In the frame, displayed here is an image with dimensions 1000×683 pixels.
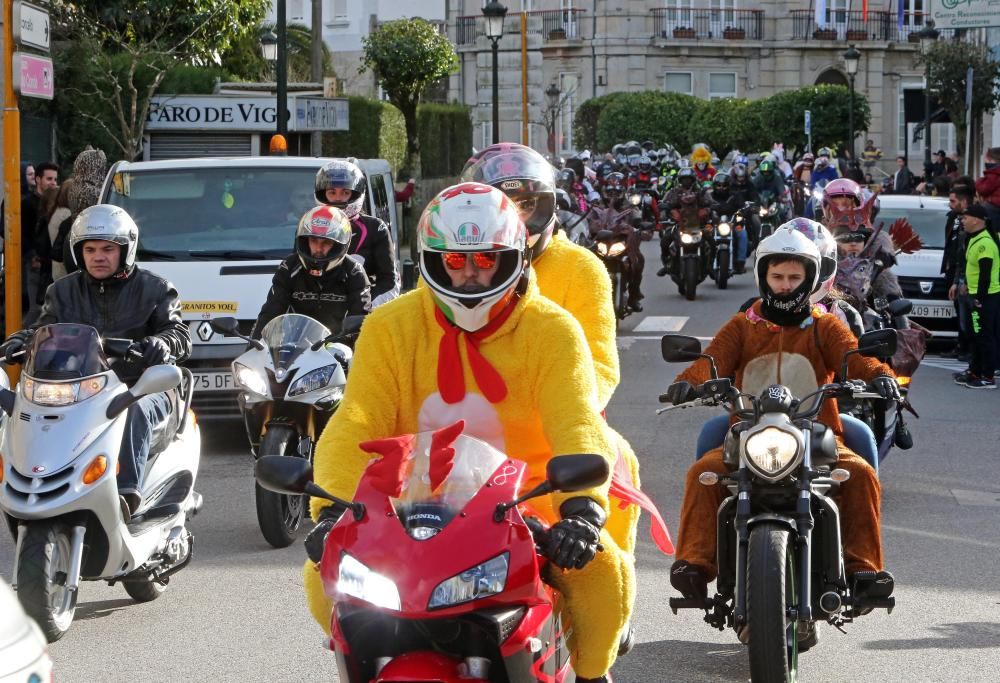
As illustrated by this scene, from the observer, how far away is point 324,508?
14.4 ft

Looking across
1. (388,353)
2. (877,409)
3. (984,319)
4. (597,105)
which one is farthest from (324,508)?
(597,105)

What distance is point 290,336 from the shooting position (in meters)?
8.97

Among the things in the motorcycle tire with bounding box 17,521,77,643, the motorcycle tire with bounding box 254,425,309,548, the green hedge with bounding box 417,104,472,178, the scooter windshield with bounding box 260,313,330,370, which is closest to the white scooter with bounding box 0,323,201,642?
the motorcycle tire with bounding box 17,521,77,643

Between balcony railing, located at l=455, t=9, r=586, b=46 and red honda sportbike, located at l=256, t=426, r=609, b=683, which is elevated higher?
balcony railing, located at l=455, t=9, r=586, b=46

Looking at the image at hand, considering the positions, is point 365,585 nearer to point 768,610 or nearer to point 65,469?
point 768,610

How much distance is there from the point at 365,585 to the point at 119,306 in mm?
4180

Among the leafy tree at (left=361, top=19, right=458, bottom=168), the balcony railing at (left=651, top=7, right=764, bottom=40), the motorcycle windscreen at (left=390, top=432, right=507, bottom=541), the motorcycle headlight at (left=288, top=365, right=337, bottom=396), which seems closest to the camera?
the motorcycle windscreen at (left=390, top=432, right=507, bottom=541)

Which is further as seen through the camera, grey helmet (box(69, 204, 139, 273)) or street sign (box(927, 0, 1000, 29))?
street sign (box(927, 0, 1000, 29))

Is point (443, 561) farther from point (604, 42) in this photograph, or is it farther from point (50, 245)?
point (604, 42)

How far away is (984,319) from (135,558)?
9.92m

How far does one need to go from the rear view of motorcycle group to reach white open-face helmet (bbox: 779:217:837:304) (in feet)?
0.06

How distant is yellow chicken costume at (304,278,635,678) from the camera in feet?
14.7

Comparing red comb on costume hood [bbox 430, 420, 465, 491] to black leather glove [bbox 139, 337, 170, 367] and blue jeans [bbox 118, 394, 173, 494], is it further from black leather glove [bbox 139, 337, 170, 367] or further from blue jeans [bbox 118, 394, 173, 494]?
black leather glove [bbox 139, 337, 170, 367]

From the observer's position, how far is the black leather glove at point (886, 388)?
6453 millimetres
